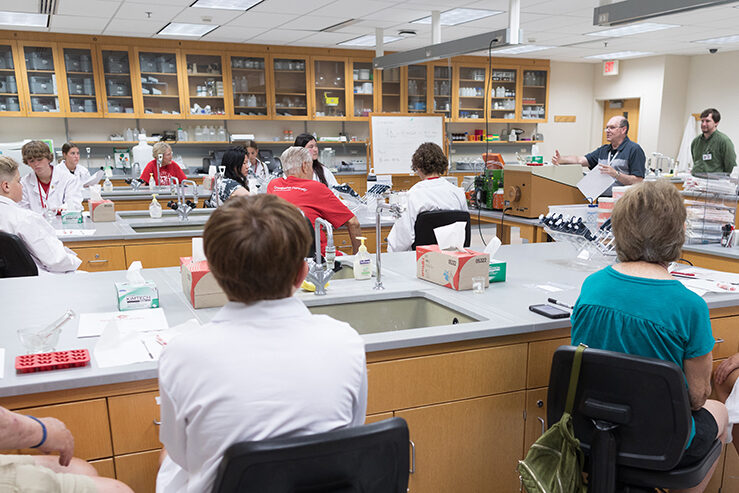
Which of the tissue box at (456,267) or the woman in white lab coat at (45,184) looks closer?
the tissue box at (456,267)

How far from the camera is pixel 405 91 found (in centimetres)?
896

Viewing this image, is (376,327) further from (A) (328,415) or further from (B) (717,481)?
(B) (717,481)

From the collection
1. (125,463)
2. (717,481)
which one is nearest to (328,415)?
(125,463)

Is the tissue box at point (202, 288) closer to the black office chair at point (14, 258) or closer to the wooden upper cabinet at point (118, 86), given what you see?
the black office chair at point (14, 258)

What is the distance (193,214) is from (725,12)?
5.76 meters

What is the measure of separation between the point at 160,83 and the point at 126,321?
6.70 meters

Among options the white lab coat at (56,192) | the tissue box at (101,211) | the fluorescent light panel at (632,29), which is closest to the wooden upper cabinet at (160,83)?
the white lab coat at (56,192)

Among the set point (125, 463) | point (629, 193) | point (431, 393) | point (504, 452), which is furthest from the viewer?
point (504, 452)

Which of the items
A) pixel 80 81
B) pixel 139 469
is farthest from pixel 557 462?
pixel 80 81

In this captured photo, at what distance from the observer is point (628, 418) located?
1.42 m

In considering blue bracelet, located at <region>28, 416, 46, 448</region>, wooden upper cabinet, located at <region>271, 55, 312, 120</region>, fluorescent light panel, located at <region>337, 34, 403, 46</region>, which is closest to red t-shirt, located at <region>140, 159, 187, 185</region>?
wooden upper cabinet, located at <region>271, 55, 312, 120</region>

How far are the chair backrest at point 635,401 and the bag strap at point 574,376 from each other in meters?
0.01

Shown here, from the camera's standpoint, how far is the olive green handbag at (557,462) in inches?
58.7

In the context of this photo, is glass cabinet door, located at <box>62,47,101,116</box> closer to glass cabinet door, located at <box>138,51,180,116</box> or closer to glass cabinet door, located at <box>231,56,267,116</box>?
glass cabinet door, located at <box>138,51,180,116</box>
